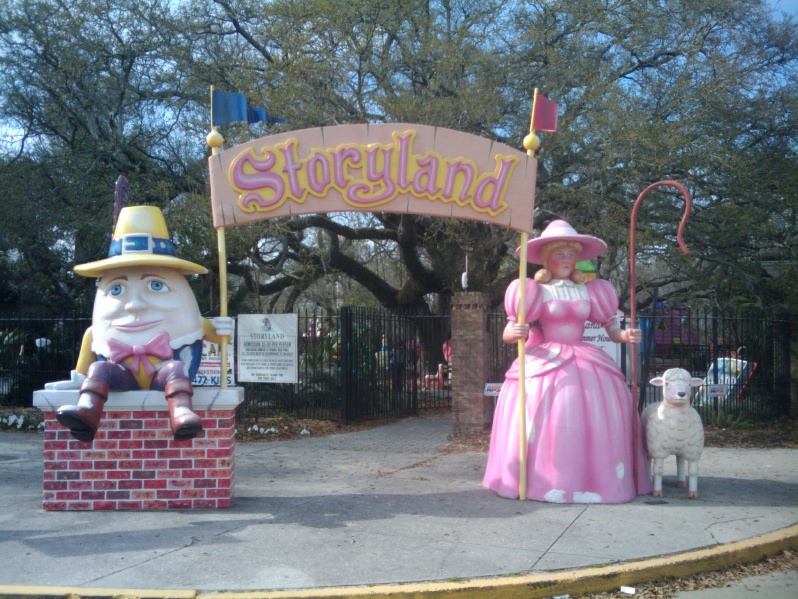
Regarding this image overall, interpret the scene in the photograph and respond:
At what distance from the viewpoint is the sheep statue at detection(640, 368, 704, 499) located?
25.1 ft

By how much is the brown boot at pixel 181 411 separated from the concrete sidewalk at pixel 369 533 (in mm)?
845

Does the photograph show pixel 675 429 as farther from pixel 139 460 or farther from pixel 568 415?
pixel 139 460

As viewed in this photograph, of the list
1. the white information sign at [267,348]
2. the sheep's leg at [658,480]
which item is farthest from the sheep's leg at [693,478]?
the white information sign at [267,348]

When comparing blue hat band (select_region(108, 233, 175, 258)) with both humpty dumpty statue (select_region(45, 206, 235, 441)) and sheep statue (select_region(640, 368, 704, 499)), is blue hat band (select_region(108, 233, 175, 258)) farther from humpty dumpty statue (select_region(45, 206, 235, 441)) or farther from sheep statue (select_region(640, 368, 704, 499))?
sheep statue (select_region(640, 368, 704, 499))

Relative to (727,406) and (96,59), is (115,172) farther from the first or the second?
(727,406)

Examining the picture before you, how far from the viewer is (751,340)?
13.4 metres

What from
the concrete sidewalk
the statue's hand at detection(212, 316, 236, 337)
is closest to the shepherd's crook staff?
the concrete sidewalk

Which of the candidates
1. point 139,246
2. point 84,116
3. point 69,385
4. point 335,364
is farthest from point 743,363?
point 84,116

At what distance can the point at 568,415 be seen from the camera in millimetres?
7430

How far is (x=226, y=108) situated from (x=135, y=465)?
355 cm

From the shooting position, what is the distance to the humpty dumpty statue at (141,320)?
7141 mm

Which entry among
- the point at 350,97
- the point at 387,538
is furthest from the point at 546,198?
the point at 387,538

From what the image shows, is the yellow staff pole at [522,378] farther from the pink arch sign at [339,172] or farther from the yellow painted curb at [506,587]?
the yellow painted curb at [506,587]

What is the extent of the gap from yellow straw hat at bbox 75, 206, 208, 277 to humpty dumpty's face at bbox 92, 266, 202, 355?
13 centimetres
